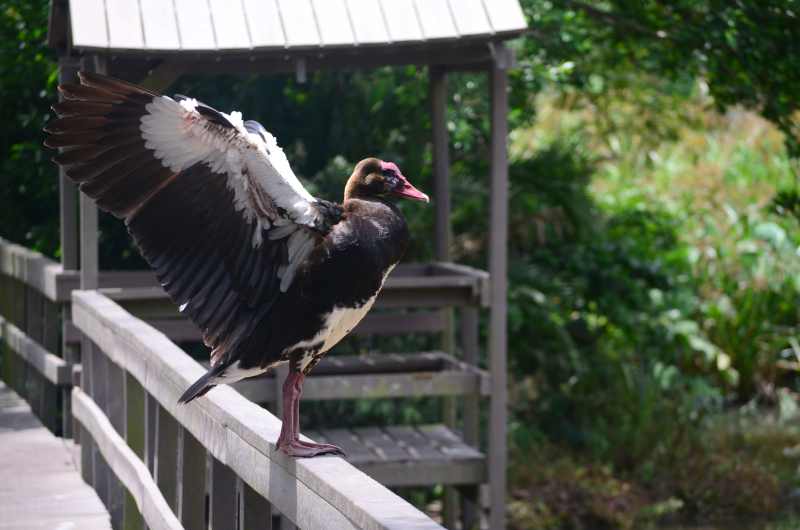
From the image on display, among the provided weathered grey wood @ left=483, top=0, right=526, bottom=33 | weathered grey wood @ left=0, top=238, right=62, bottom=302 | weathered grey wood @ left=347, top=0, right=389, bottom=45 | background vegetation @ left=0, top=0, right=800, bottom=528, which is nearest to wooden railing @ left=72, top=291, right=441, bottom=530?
weathered grey wood @ left=0, top=238, right=62, bottom=302

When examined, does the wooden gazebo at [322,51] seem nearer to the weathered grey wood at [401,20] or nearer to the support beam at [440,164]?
the weathered grey wood at [401,20]

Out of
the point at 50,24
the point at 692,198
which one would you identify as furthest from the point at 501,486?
the point at 692,198

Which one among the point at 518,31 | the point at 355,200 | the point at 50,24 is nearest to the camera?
the point at 355,200

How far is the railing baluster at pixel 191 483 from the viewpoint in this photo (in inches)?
167

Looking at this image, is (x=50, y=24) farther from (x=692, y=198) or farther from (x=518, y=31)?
(x=692, y=198)

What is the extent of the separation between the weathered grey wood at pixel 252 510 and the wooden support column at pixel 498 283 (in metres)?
4.07

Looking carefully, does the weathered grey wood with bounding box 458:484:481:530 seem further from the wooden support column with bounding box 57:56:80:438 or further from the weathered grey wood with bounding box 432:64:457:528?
the wooden support column with bounding box 57:56:80:438

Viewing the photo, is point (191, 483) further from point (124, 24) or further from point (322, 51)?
point (322, 51)

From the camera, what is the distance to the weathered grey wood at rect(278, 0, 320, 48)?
6754mm

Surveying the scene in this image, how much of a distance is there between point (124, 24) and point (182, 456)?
114 inches

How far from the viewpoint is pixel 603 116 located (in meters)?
12.3

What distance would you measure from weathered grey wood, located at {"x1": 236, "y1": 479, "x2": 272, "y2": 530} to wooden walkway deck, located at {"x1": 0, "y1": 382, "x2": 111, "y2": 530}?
1704 mm

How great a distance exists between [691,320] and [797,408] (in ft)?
3.87

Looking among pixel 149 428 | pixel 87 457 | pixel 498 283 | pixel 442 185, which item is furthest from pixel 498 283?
pixel 149 428
